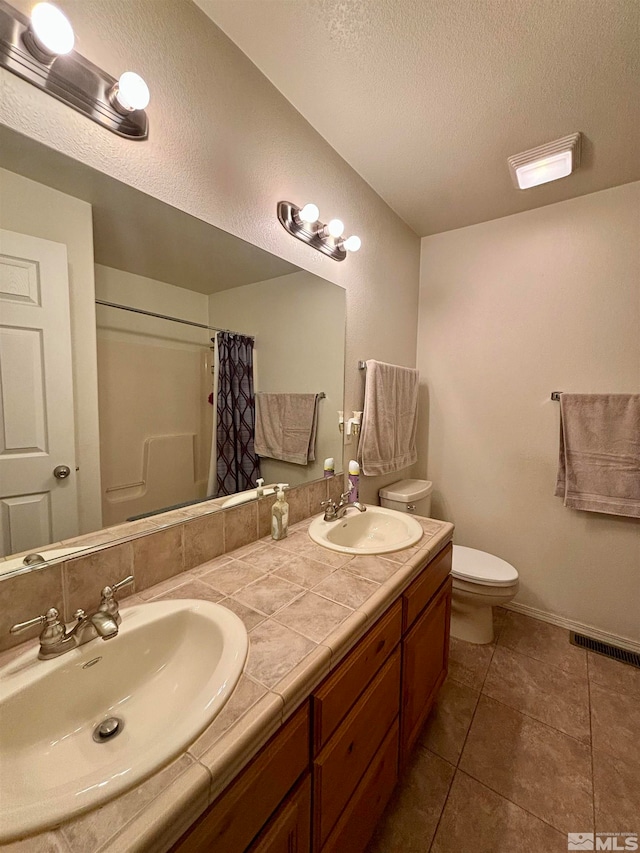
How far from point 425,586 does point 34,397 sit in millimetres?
1245

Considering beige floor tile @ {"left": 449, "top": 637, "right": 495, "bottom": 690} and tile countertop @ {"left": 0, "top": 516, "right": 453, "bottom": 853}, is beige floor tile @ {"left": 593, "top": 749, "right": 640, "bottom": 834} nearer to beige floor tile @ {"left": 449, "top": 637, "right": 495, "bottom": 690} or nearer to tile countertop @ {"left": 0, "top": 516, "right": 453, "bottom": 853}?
beige floor tile @ {"left": 449, "top": 637, "right": 495, "bottom": 690}

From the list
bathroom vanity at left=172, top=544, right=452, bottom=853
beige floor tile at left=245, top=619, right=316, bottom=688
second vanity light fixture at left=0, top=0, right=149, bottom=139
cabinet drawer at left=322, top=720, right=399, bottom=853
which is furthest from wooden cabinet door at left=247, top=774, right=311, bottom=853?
second vanity light fixture at left=0, top=0, right=149, bottom=139

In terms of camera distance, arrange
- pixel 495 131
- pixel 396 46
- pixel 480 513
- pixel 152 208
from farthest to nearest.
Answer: pixel 480 513 → pixel 495 131 → pixel 396 46 → pixel 152 208

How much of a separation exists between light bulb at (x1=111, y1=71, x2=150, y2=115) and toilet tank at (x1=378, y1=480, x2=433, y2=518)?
1843 mm

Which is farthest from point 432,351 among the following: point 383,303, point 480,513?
point 480,513

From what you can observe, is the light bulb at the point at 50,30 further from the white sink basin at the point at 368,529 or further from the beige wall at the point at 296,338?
the white sink basin at the point at 368,529

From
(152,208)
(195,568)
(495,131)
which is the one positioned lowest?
(195,568)

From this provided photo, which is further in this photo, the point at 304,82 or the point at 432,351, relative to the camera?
the point at 432,351

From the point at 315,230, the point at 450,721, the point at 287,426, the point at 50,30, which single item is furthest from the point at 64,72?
the point at 450,721

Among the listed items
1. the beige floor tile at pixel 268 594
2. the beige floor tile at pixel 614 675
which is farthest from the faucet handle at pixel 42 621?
the beige floor tile at pixel 614 675

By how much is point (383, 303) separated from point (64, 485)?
5.72 feet

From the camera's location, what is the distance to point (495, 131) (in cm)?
143

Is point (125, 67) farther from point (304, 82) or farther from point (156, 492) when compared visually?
point (156, 492)

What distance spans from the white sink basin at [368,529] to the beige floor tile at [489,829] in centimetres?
84
